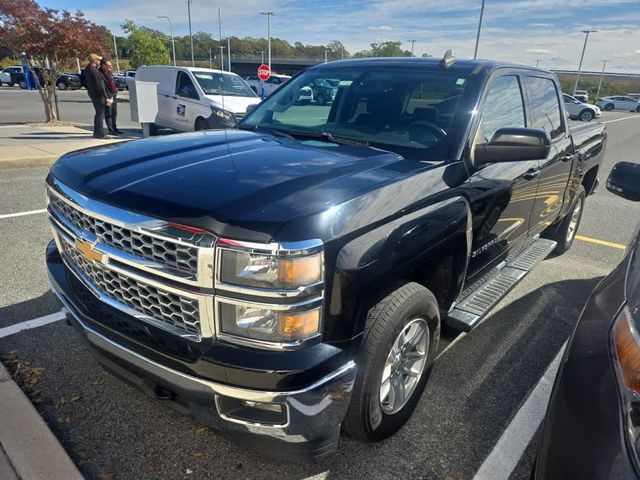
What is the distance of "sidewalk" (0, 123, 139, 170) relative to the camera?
854 cm

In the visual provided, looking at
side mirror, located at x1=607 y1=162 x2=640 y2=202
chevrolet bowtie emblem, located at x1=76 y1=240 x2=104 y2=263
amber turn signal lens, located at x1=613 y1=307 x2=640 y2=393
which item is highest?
side mirror, located at x1=607 y1=162 x2=640 y2=202

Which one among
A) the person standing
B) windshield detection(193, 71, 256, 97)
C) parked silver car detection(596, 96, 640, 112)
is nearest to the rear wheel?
parked silver car detection(596, 96, 640, 112)

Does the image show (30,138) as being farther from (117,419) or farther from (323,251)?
(323,251)

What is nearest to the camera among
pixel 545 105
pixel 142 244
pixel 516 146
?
pixel 142 244

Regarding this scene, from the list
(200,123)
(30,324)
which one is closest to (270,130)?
(30,324)

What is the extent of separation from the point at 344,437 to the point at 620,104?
6024 centimetres

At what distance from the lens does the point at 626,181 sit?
9.51 feet

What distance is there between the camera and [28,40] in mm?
12945

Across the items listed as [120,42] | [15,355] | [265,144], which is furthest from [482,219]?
[120,42]

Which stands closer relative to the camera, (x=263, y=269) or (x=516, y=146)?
(x=263, y=269)

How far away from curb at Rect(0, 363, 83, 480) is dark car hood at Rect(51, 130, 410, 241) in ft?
3.93

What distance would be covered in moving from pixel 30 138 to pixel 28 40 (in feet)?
10.7

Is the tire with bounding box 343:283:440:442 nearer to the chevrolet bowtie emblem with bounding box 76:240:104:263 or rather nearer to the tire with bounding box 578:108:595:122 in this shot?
the chevrolet bowtie emblem with bounding box 76:240:104:263

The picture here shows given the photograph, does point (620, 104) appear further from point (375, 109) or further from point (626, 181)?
point (375, 109)
